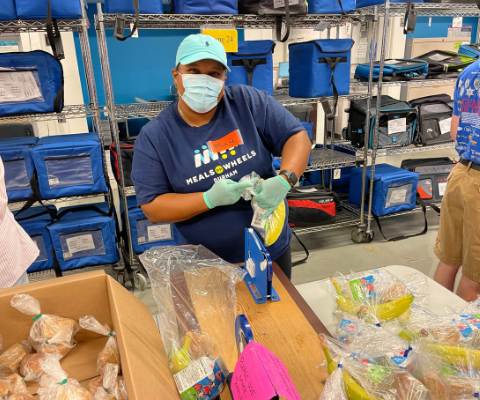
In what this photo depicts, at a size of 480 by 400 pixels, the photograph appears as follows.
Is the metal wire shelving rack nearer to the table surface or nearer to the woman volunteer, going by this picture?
the woman volunteer

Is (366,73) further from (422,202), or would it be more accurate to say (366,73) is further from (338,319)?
(338,319)

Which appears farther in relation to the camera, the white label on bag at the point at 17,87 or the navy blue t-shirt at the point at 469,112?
the white label on bag at the point at 17,87

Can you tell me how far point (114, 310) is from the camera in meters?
0.96

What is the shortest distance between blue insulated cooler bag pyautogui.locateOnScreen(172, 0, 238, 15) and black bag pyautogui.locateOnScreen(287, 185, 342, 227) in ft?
4.87

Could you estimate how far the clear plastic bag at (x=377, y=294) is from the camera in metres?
1.06

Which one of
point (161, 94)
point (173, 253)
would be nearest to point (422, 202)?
point (173, 253)

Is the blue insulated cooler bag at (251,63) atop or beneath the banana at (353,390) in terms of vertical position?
atop

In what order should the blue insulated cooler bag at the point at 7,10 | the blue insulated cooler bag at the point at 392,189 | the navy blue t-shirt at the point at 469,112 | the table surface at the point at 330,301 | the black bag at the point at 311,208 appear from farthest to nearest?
the blue insulated cooler bag at the point at 392,189
the black bag at the point at 311,208
the blue insulated cooler bag at the point at 7,10
the navy blue t-shirt at the point at 469,112
the table surface at the point at 330,301

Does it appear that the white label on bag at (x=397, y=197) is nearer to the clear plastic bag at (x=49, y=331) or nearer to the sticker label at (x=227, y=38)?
the sticker label at (x=227, y=38)

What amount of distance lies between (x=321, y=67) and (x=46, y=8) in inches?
75.5

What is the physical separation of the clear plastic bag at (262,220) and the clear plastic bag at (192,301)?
17 centimetres

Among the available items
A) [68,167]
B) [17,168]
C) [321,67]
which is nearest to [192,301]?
[68,167]

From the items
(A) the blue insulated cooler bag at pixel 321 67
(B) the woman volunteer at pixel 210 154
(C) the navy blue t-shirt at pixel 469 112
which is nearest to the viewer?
(B) the woman volunteer at pixel 210 154

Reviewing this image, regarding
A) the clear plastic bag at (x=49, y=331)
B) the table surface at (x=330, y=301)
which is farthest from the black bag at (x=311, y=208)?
the clear plastic bag at (x=49, y=331)
